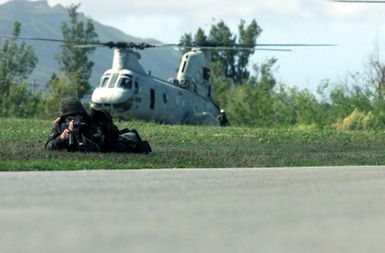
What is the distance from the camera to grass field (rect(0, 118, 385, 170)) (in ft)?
50.0

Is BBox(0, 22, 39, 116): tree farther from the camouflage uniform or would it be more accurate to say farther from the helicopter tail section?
the camouflage uniform

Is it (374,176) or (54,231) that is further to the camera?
(374,176)

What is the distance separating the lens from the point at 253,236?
800cm

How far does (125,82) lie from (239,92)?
119 feet

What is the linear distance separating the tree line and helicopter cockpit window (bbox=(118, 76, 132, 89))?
469cm

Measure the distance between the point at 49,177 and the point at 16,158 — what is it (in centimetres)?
310

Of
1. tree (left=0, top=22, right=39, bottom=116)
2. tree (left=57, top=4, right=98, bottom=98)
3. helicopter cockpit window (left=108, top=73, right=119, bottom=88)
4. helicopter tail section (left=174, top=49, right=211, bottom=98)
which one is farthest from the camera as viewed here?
tree (left=57, top=4, right=98, bottom=98)

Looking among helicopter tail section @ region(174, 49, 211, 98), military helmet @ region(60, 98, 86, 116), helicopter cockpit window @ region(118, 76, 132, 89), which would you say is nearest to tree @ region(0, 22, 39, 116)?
helicopter tail section @ region(174, 49, 211, 98)

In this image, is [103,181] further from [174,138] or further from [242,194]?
[174,138]

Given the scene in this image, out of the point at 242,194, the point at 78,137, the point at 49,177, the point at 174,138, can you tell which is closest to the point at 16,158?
the point at 78,137

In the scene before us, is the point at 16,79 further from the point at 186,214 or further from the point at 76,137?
the point at 186,214

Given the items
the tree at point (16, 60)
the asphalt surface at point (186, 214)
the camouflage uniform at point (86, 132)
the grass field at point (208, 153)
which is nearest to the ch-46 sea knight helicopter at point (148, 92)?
the grass field at point (208, 153)

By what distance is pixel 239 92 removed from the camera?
7375 centimetres

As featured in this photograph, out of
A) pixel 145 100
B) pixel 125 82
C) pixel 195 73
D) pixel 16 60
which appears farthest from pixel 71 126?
pixel 16 60
